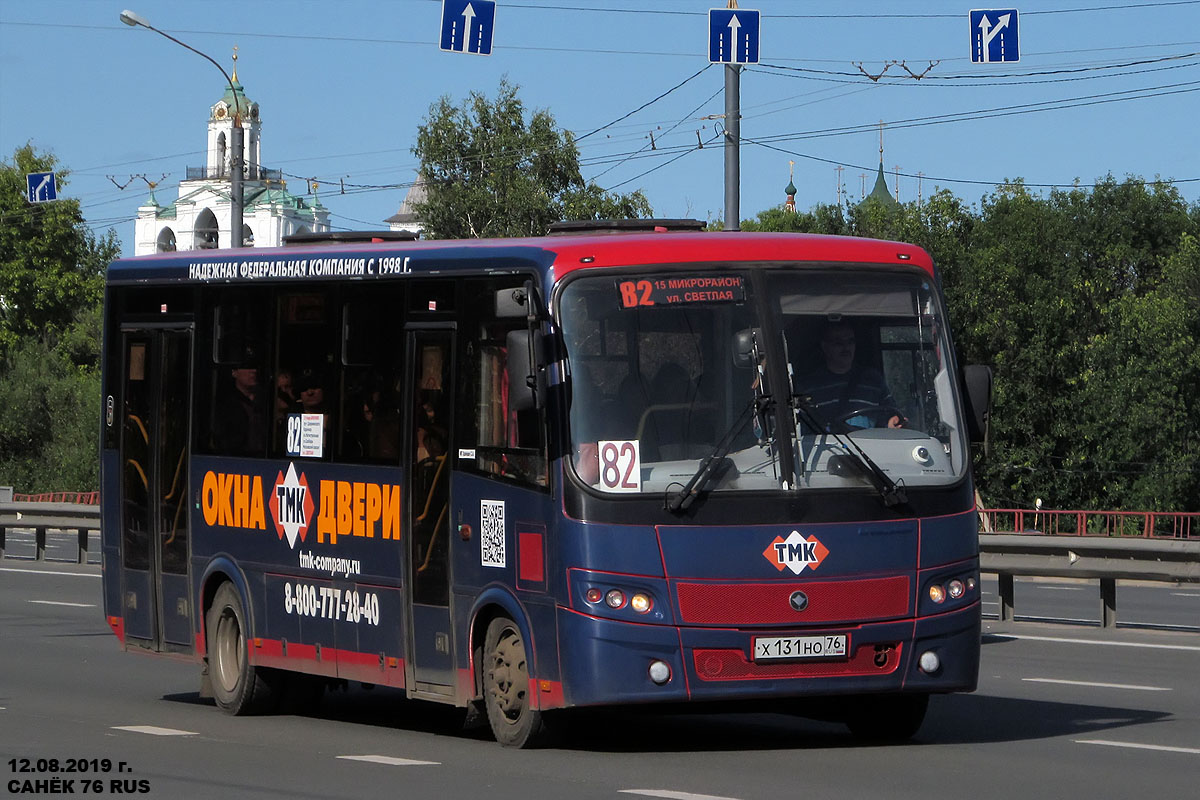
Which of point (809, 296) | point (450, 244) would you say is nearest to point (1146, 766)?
point (809, 296)

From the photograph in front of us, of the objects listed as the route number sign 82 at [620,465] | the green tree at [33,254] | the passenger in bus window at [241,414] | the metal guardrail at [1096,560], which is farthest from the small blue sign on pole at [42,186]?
the green tree at [33,254]

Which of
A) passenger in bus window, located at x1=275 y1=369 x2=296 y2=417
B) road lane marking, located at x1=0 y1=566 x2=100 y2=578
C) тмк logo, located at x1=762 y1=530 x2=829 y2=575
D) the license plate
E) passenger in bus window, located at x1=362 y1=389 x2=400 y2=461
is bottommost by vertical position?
road lane marking, located at x1=0 y1=566 x2=100 y2=578

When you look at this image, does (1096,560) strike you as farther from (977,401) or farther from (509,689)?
(509,689)

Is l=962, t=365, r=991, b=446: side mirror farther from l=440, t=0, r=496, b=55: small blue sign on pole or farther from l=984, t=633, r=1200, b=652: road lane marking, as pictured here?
l=440, t=0, r=496, b=55: small blue sign on pole

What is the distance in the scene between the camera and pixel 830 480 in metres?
10.2

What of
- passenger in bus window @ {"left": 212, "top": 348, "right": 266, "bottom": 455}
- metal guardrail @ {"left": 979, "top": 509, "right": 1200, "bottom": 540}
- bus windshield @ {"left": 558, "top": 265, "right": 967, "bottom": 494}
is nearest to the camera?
bus windshield @ {"left": 558, "top": 265, "right": 967, "bottom": 494}

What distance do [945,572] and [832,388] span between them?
1068 mm

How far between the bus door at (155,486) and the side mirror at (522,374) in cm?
439

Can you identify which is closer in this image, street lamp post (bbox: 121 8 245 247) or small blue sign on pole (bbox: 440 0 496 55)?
small blue sign on pole (bbox: 440 0 496 55)

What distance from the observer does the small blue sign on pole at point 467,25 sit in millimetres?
25141

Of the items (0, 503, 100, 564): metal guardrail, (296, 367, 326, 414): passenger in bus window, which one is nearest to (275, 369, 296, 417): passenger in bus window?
(296, 367, 326, 414): passenger in bus window

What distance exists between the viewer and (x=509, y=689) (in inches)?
420

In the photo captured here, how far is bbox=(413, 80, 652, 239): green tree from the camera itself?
79.0 m

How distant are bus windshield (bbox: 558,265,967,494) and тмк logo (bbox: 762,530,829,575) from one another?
26 centimetres
